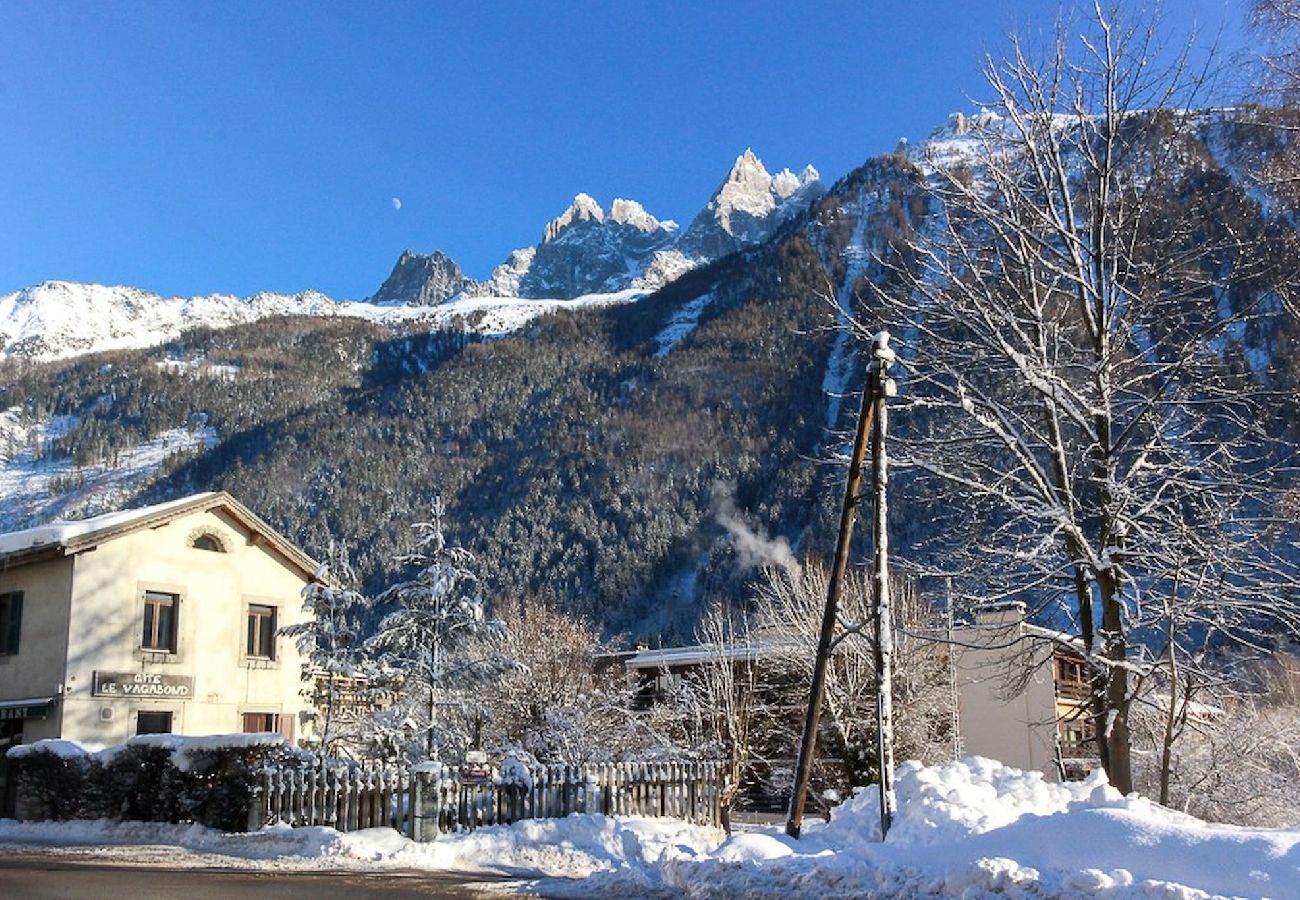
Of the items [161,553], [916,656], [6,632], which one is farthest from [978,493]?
[6,632]

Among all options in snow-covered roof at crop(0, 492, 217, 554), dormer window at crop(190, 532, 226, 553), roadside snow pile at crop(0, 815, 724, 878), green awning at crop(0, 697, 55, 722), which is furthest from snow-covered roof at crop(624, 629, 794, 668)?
green awning at crop(0, 697, 55, 722)

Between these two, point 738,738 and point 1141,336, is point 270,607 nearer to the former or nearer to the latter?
point 738,738

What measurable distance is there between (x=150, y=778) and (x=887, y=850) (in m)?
14.7

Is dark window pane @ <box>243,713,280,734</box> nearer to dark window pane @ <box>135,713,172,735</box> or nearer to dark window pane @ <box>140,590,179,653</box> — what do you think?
dark window pane @ <box>135,713,172,735</box>

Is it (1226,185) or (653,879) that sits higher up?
(1226,185)

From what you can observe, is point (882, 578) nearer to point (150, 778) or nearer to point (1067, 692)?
point (150, 778)

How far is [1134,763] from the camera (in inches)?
1152

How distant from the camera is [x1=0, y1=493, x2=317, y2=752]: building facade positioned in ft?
89.0

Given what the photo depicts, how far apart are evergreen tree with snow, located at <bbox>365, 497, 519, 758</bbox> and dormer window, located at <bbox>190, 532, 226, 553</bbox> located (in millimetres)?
8957

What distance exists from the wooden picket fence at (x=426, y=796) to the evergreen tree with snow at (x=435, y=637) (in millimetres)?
5074

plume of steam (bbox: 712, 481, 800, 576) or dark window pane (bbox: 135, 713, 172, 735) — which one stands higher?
plume of steam (bbox: 712, 481, 800, 576)

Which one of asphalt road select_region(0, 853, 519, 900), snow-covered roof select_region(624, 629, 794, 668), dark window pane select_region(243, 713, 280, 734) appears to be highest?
snow-covered roof select_region(624, 629, 794, 668)

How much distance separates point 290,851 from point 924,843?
A: 9.77 meters

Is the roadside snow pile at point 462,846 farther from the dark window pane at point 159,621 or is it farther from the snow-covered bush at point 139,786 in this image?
the dark window pane at point 159,621
